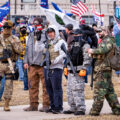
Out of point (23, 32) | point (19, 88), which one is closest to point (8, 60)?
point (23, 32)

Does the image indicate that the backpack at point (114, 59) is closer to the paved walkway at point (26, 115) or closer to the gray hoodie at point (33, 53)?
the paved walkway at point (26, 115)

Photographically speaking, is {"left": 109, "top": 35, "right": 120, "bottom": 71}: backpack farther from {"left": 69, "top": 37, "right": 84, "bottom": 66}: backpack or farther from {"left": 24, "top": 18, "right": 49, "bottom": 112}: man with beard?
{"left": 24, "top": 18, "right": 49, "bottom": 112}: man with beard

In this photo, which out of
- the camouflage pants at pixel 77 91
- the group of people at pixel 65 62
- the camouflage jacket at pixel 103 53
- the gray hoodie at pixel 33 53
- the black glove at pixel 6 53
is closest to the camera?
the camouflage jacket at pixel 103 53

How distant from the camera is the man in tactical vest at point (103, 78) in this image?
9.99 m

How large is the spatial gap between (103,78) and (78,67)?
0.61m

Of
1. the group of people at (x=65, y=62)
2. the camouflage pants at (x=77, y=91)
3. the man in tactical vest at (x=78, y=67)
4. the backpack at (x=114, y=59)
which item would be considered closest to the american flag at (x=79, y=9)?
the group of people at (x=65, y=62)

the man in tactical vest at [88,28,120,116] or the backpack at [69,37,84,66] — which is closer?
the man in tactical vest at [88,28,120,116]

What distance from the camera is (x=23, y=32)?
48.9 feet

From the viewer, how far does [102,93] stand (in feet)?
32.9

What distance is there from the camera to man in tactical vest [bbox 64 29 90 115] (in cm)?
1035

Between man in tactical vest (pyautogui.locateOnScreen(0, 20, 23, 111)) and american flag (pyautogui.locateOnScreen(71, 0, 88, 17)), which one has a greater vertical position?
american flag (pyautogui.locateOnScreen(71, 0, 88, 17))

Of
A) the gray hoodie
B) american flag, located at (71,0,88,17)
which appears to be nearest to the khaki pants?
the gray hoodie

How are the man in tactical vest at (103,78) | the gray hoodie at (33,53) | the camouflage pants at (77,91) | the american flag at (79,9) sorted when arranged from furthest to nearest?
the american flag at (79,9) < the gray hoodie at (33,53) < the camouflage pants at (77,91) < the man in tactical vest at (103,78)

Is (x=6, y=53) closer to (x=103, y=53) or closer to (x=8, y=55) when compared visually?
(x=8, y=55)
